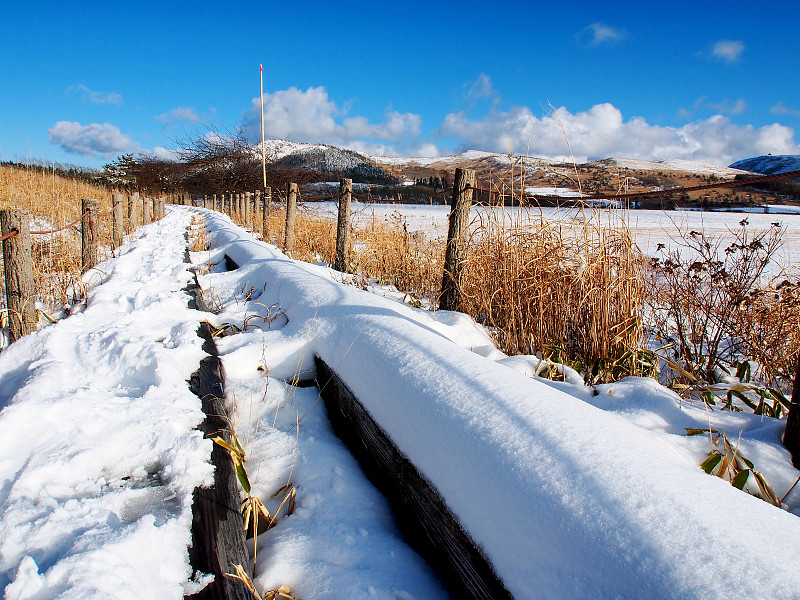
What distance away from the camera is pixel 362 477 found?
1.60 metres

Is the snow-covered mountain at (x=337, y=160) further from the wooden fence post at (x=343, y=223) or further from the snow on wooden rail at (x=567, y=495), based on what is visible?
the snow on wooden rail at (x=567, y=495)

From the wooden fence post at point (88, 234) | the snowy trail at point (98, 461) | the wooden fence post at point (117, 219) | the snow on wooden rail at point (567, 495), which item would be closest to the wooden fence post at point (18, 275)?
the snowy trail at point (98, 461)

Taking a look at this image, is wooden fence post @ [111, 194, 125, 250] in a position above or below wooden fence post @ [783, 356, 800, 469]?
above

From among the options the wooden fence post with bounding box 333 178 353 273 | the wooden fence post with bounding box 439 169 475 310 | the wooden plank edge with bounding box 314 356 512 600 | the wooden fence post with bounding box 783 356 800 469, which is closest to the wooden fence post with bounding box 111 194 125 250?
the wooden fence post with bounding box 333 178 353 273

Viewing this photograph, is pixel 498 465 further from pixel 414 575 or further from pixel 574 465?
pixel 414 575

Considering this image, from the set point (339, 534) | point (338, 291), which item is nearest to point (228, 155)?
point (338, 291)

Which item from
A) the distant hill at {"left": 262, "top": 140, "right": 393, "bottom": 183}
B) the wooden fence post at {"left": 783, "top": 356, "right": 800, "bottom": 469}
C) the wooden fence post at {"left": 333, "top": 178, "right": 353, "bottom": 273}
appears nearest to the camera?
the wooden fence post at {"left": 783, "top": 356, "right": 800, "bottom": 469}

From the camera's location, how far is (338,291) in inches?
109

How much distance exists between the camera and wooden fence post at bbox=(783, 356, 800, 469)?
4.63 ft

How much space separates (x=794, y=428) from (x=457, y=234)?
2309 millimetres

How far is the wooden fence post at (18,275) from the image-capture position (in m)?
2.78

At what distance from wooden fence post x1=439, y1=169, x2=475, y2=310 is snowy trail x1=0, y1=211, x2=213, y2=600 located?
1.95 meters

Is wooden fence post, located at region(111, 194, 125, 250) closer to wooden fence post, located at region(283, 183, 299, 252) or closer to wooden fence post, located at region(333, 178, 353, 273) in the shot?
wooden fence post, located at region(283, 183, 299, 252)

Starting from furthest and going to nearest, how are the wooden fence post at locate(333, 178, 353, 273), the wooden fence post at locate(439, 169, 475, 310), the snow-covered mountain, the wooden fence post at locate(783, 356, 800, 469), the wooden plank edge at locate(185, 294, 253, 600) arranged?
1. the snow-covered mountain
2. the wooden fence post at locate(333, 178, 353, 273)
3. the wooden fence post at locate(439, 169, 475, 310)
4. the wooden fence post at locate(783, 356, 800, 469)
5. the wooden plank edge at locate(185, 294, 253, 600)
